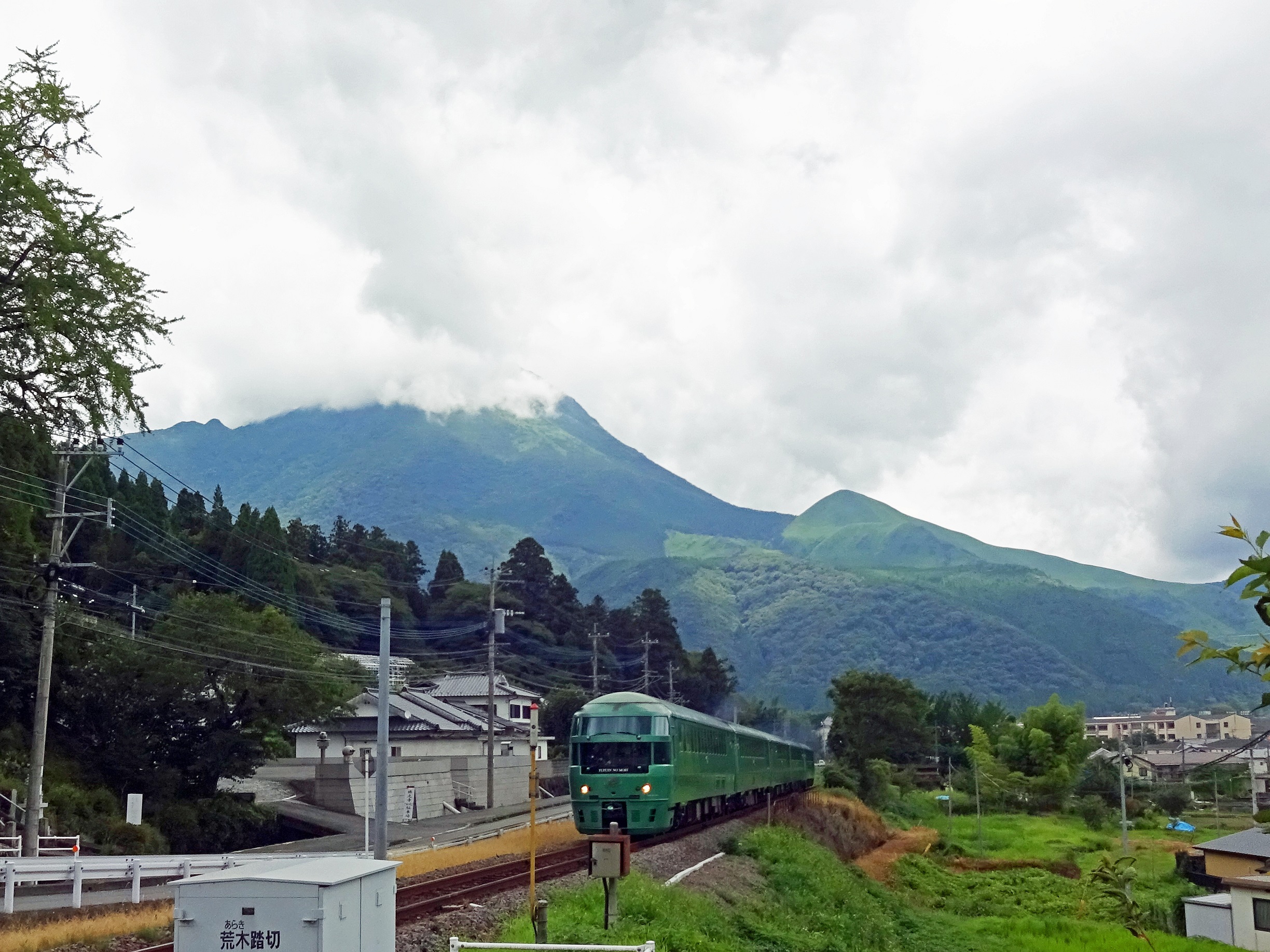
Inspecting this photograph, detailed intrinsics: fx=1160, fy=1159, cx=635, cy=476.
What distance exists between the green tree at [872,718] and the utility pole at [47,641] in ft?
162

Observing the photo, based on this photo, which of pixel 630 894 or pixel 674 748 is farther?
pixel 674 748

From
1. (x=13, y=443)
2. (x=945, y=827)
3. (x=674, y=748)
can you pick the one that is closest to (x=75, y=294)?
(x=13, y=443)

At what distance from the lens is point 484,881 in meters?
20.5

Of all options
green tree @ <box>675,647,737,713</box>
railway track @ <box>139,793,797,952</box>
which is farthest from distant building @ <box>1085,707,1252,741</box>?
railway track @ <box>139,793,797,952</box>

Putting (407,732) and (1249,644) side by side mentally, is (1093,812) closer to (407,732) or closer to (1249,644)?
(407,732)

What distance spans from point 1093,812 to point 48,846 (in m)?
48.5

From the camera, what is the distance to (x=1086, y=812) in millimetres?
58812

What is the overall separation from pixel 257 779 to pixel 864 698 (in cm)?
3817

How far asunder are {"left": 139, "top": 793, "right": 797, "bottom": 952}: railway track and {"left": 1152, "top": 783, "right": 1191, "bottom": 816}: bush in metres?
46.6

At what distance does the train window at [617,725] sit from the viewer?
24.5m

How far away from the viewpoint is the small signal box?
12.4 m

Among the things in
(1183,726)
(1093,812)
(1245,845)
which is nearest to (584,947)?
(1245,845)

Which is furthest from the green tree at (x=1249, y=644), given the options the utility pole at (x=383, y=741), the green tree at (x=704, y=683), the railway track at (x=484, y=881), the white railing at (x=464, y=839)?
the green tree at (x=704, y=683)

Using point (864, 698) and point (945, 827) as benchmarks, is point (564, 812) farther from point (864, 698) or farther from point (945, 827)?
point (864, 698)
